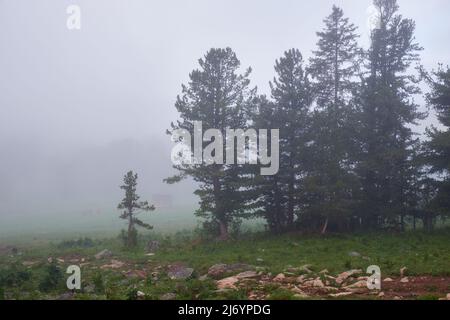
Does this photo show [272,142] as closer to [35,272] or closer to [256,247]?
[256,247]

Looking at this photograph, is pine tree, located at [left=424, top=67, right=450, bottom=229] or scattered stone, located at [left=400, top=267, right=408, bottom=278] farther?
pine tree, located at [left=424, top=67, right=450, bottom=229]

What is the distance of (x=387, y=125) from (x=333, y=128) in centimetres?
434

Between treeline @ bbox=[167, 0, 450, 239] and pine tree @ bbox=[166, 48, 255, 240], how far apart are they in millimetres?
73

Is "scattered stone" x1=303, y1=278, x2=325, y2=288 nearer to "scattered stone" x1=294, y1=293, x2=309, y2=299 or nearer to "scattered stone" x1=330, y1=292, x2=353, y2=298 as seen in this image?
"scattered stone" x1=330, y1=292, x2=353, y2=298

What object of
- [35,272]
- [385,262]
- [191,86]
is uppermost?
[191,86]

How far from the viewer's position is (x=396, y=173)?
27.3 meters

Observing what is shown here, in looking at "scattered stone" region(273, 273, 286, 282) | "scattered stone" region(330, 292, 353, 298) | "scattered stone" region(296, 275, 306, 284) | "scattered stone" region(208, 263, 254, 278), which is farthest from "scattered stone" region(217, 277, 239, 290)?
"scattered stone" region(330, 292, 353, 298)

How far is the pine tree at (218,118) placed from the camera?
1093 inches

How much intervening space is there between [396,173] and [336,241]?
715 centimetres

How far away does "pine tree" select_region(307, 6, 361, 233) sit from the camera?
25547 mm

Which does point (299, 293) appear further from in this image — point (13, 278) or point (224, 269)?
point (13, 278)

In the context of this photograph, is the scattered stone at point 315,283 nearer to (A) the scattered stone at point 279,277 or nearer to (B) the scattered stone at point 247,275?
(A) the scattered stone at point 279,277

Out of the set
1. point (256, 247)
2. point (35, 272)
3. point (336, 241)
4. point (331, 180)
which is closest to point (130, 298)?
point (35, 272)

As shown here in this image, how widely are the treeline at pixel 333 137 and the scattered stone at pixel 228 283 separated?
1170cm
